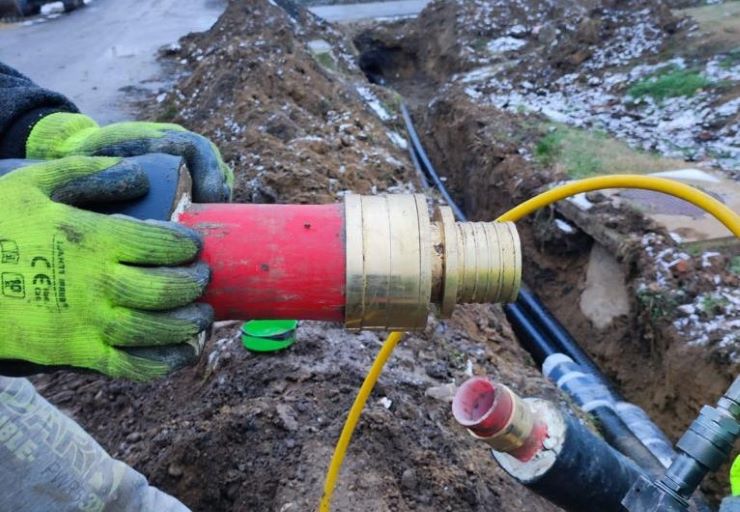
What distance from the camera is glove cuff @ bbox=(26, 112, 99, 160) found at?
4.58 feet

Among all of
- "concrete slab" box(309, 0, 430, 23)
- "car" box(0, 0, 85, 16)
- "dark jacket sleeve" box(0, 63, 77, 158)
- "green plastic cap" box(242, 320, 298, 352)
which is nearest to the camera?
"dark jacket sleeve" box(0, 63, 77, 158)

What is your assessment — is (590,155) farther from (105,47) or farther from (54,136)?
(105,47)

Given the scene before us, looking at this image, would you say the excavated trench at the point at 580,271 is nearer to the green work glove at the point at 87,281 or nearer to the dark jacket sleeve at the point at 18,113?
the green work glove at the point at 87,281

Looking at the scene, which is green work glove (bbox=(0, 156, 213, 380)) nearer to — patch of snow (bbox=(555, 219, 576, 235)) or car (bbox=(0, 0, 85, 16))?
patch of snow (bbox=(555, 219, 576, 235))

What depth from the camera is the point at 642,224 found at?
156 inches

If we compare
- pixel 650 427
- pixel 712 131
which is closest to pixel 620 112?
pixel 712 131

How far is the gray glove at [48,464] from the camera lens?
4.36ft

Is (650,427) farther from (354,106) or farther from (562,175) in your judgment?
(354,106)

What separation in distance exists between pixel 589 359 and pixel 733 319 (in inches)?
37.9

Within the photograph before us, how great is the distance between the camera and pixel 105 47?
10.6m

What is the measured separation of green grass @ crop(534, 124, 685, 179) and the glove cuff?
393 cm

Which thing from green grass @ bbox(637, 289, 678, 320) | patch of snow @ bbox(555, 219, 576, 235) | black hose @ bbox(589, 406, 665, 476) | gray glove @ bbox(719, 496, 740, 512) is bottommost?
patch of snow @ bbox(555, 219, 576, 235)

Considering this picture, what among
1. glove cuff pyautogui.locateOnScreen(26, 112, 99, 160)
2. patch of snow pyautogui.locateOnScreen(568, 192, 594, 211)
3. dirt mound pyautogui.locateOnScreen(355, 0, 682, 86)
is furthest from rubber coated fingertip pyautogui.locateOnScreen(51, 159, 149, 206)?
dirt mound pyautogui.locateOnScreen(355, 0, 682, 86)

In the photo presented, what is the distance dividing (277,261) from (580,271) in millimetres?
3802
